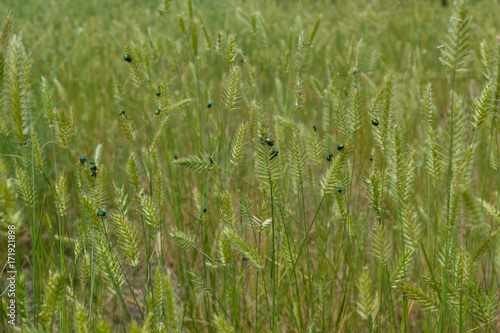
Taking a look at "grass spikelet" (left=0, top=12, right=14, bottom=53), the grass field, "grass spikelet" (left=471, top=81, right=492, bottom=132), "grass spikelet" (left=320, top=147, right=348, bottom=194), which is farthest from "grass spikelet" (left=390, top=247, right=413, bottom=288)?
"grass spikelet" (left=0, top=12, right=14, bottom=53)

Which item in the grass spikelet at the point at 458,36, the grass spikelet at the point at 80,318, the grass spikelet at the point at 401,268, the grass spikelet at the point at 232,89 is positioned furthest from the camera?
the grass spikelet at the point at 232,89

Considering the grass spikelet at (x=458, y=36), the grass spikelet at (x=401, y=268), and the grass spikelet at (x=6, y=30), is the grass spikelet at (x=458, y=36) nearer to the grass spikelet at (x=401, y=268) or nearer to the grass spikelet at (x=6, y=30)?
the grass spikelet at (x=401, y=268)

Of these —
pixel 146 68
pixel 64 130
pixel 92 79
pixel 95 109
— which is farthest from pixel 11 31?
pixel 92 79

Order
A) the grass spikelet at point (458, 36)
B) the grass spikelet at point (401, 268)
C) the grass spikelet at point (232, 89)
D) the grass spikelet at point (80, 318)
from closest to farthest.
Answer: the grass spikelet at point (80, 318) < the grass spikelet at point (458, 36) < the grass spikelet at point (401, 268) < the grass spikelet at point (232, 89)

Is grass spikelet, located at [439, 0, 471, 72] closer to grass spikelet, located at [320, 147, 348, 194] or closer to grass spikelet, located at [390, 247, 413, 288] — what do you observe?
grass spikelet, located at [320, 147, 348, 194]

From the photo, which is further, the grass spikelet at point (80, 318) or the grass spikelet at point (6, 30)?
the grass spikelet at point (6, 30)

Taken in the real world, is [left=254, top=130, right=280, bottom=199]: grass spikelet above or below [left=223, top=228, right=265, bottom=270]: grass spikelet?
above

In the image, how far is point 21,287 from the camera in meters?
0.85

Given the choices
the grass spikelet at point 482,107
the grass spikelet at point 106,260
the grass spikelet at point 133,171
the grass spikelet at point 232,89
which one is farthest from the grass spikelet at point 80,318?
the grass spikelet at point 482,107

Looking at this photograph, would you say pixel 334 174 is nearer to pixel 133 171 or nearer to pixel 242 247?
pixel 242 247

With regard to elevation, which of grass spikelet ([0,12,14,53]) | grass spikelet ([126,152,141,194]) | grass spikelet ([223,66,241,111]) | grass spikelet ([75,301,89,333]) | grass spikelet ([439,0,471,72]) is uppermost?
grass spikelet ([439,0,471,72])

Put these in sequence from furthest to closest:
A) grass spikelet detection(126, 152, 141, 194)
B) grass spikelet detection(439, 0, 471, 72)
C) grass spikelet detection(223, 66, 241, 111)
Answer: grass spikelet detection(223, 66, 241, 111)
grass spikelet detection(126, 152, 141, 194)
grass spikelet detection(439, 0, 471, 72)

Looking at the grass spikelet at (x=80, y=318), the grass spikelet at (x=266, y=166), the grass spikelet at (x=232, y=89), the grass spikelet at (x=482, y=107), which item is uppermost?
the grass spikelet at (x=482, y=107)

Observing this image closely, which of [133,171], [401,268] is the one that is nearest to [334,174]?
[401,268]
